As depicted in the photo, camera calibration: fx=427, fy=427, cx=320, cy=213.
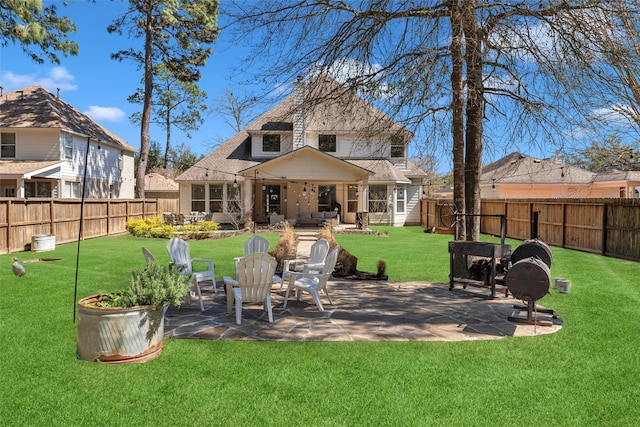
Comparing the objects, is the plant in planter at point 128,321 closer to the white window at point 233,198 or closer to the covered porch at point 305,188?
the covered porch at point 305,188

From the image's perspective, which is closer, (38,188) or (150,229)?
(150,229)

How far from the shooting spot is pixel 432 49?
20.6 ft

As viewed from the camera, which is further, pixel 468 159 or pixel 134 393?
pixel 468 159

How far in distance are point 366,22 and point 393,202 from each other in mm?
18720

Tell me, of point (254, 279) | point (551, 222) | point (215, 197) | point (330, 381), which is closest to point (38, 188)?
point (215, 197)

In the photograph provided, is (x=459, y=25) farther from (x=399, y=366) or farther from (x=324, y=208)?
(x=324, y=208)

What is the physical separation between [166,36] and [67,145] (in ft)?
28.6

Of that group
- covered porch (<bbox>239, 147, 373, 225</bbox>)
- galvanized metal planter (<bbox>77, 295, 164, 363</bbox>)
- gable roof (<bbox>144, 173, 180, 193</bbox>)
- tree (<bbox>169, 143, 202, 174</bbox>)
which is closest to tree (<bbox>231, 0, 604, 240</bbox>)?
galvanized metal planter (<bbox>77, 295, 164, 363</bbox>)

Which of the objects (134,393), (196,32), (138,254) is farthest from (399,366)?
(196,32)

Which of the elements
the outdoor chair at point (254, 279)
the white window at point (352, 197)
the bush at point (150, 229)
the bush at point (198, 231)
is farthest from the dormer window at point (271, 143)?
the outdoor chair at point (254, 279)

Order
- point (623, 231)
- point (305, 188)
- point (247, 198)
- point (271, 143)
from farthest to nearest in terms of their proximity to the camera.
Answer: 1. point (271, 143)
2. point (247, 198)
3. point (305, 188)
4. point (623, 231)

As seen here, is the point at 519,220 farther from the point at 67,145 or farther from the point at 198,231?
the point at 67,145

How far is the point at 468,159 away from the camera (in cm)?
914

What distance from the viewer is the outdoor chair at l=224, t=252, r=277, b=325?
579 cm
